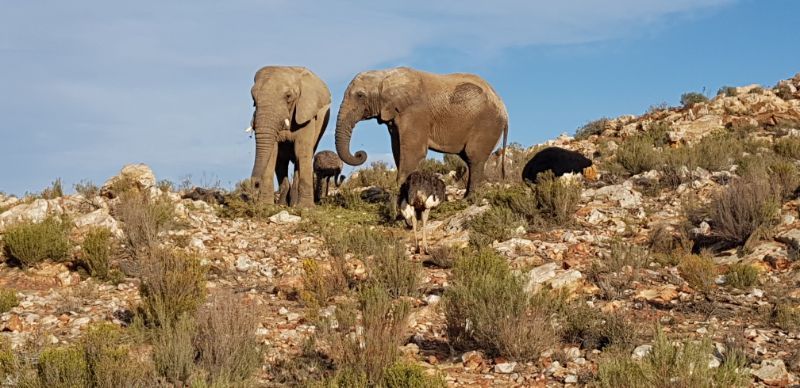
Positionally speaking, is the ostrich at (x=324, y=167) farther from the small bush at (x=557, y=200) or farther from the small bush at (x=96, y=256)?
the small bush at (x=96, y=256)

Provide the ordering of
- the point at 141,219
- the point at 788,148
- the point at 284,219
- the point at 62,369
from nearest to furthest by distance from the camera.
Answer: the point at 62,369 → the point at 141,219 → the point at 284,219 → the point at 788,148

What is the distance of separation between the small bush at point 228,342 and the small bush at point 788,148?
13097 mm

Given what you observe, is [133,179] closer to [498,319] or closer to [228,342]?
[228,342]

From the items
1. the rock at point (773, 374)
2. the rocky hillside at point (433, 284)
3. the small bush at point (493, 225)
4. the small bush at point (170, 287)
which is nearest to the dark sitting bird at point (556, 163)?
the rocky hillside at point (433, 284)

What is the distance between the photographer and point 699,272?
8.37 meters

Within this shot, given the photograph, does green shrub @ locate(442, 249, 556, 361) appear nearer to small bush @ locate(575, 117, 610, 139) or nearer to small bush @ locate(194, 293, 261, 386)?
small bush @ locate(194, 293, 261, 386)

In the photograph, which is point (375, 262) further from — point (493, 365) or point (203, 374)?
point (203, 374)

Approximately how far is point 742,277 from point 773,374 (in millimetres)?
2883

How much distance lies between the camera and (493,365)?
6.24 meters

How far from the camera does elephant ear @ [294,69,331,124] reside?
43.8 feet

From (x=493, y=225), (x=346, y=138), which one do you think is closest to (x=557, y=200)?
(x=493, y=225)

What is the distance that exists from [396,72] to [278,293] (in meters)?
6.78

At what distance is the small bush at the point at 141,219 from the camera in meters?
9.95

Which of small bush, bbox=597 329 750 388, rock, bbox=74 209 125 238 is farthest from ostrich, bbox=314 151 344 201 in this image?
small bush, bbox=597 329 750 388
